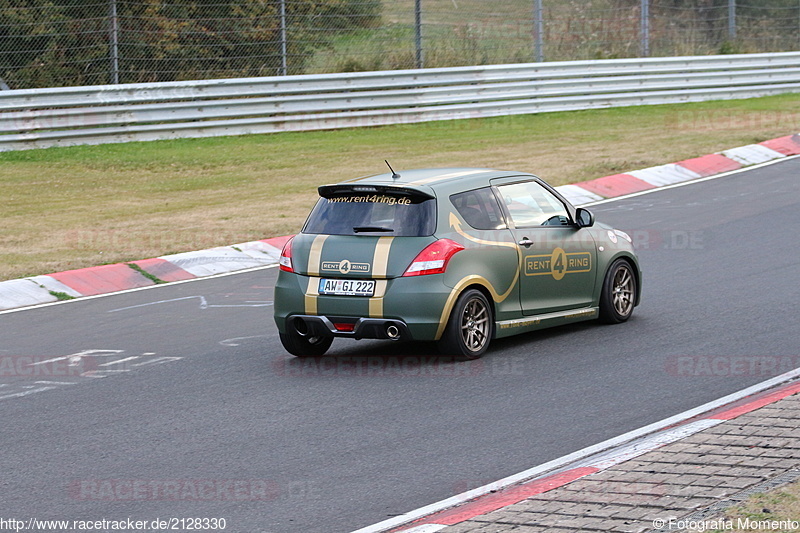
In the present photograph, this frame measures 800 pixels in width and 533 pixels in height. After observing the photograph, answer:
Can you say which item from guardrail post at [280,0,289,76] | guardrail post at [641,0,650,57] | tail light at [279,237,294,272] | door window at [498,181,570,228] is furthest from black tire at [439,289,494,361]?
guardrail post at [641,0,650,57]

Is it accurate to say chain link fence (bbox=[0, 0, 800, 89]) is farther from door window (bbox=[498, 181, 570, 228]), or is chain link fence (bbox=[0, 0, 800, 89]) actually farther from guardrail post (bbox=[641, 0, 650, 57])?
door window (bbox=[498, 181, 570, 228])

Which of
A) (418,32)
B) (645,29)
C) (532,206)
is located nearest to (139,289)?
(532,206)

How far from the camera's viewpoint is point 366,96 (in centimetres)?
2523

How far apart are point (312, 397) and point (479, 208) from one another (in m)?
2.30

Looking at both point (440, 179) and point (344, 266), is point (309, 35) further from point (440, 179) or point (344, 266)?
point (344, 266)

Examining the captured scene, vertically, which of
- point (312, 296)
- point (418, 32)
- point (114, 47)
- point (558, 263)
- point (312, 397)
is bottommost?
point (312, 397)

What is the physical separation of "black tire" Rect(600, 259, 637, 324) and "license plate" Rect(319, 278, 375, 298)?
98.1 inches

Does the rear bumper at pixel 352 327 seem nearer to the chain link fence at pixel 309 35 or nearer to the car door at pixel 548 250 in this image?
the car door at pixel 548 250

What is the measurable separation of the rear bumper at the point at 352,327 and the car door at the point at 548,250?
4.24 feet

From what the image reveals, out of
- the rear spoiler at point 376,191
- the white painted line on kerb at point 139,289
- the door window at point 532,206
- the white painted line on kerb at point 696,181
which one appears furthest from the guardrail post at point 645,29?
the rear spoiler at point 376,191

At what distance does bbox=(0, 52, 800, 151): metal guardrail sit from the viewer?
2216 centimetres

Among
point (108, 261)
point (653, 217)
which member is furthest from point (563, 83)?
point (108, 261)

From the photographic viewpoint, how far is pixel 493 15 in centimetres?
2623

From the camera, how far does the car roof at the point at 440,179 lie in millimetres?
9219
